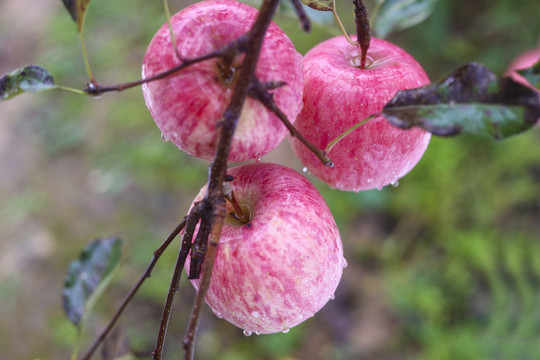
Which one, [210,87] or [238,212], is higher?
[210,87]

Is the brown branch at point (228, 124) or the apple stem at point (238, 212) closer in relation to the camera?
the brown branch at point (228, 124)

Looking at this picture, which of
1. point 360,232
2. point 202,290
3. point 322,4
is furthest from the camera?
point 360,232

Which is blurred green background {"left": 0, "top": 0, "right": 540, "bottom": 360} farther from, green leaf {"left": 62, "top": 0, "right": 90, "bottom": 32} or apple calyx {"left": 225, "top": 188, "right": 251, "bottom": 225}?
green leaf {"left": 62, "top": 0, "right": 90, "bottom": 32}

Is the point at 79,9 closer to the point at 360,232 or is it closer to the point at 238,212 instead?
the point at 238,212

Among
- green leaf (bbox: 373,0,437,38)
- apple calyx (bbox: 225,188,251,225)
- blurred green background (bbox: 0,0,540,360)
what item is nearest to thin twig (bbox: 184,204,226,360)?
apple calyx (bbox: 225,188,251,225)

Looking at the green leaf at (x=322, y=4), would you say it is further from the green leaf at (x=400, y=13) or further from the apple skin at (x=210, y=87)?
the green leaf at (x=400, y=13)

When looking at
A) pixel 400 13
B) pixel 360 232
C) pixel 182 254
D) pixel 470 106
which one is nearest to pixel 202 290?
pixel 182 254

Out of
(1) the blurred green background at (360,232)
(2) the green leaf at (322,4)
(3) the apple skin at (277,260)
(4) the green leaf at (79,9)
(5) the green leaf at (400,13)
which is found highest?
(4) the green leaf at (79,9)

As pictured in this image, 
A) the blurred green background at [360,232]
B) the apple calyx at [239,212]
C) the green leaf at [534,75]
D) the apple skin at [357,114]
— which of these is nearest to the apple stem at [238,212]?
the apple calyx at [239,212]
